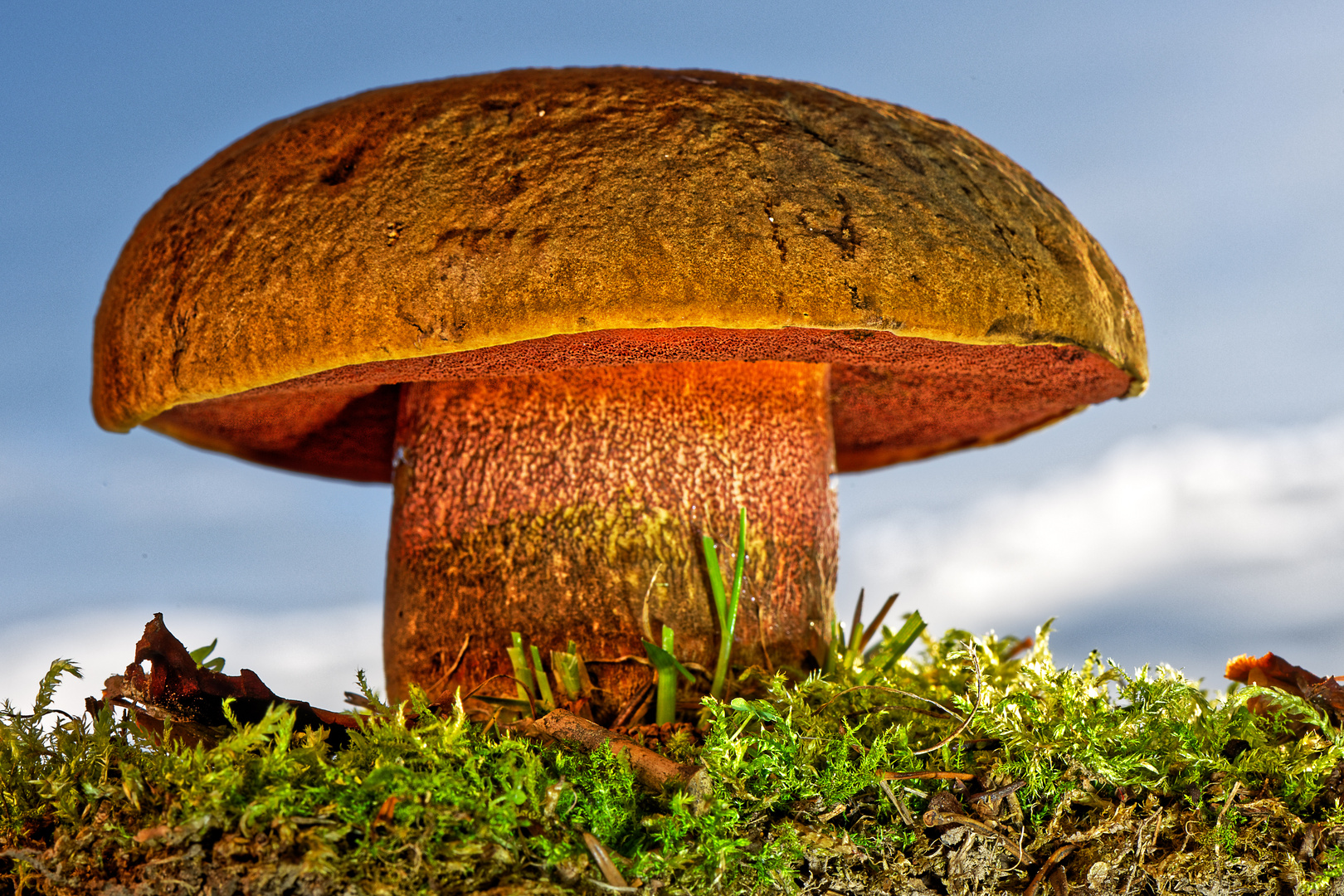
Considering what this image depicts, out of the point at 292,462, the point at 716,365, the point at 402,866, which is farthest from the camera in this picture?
the point at 292,462

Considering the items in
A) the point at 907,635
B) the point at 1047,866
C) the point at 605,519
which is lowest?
the point at 1047,866

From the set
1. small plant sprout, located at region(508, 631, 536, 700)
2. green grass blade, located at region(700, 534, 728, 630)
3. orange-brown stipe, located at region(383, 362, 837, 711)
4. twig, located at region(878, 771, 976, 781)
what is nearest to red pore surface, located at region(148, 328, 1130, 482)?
orange-brown stipe, located at region(383, 362, 837, 711)

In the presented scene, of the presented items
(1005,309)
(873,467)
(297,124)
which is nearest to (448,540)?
(297,124)

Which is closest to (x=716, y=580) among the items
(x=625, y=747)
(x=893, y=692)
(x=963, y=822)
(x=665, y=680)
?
(x=665, y=680)

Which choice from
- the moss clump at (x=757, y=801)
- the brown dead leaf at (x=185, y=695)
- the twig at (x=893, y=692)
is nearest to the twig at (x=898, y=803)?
the moss clump at (x=757, y=801)

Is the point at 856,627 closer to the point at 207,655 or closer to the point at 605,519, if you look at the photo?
the point at 605,519

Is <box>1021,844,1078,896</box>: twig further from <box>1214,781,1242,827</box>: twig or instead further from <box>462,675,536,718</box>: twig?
<box>462,675,536,718</box>: twig

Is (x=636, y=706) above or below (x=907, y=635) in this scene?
below

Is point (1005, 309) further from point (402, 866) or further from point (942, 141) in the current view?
point (402, 866)
